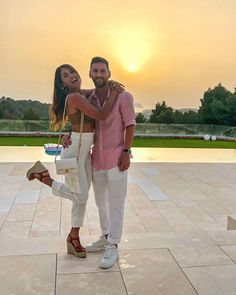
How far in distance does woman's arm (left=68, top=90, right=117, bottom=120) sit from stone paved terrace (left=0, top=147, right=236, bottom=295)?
94 centimetres

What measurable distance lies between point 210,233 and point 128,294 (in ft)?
4.01

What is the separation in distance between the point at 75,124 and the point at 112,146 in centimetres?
28

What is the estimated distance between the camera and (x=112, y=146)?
2.53m

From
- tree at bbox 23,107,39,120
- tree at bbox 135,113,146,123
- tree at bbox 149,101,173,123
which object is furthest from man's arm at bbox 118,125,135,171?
tree at bbox 149,101,173,123

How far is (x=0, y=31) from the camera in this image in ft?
58.3

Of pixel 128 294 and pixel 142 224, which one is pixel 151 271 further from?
pixel 142 224

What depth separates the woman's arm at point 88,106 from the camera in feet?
7.84

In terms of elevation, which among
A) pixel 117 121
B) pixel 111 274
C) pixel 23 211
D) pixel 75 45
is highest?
pixel 75 45

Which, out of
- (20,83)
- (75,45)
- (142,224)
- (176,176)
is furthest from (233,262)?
(20,83)

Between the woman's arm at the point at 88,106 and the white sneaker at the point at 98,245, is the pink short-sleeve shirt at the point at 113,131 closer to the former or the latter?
the woman's arm at the point at 88,106

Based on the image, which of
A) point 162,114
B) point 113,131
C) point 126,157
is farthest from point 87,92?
point 162,114

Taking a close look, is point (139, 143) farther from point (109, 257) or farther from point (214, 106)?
point (109, 257)

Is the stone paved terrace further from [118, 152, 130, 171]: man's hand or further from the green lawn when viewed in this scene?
the green lawn

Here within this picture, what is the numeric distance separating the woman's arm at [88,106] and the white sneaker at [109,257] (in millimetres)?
852
